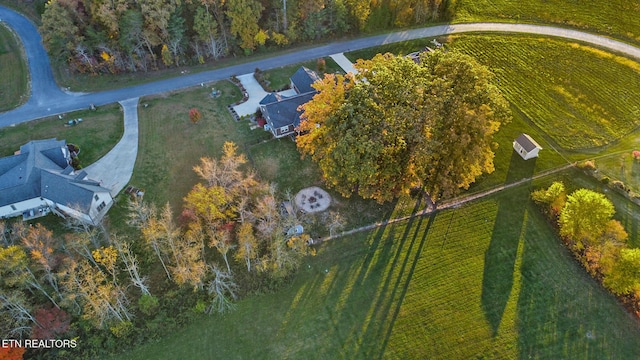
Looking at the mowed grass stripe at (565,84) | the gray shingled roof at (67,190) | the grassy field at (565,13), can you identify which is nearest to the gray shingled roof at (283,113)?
the gray shingled roof at (67,190)

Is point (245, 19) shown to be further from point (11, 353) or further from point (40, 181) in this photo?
point (11, 353)

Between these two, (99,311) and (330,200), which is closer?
(99,311)

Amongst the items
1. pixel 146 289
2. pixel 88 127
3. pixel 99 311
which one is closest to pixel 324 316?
pixel 146 289

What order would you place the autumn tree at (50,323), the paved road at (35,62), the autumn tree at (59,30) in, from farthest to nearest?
the paved road at (35,62) → the autumn tree at (59,30) → the autumn tree at (50,323)

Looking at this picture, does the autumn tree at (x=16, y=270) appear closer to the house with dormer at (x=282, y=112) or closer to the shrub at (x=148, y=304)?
the shrub at (x=148, y=304)

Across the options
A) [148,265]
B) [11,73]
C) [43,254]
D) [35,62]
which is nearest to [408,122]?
[148,265]

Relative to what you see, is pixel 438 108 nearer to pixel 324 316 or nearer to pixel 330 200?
pixel 330 200
